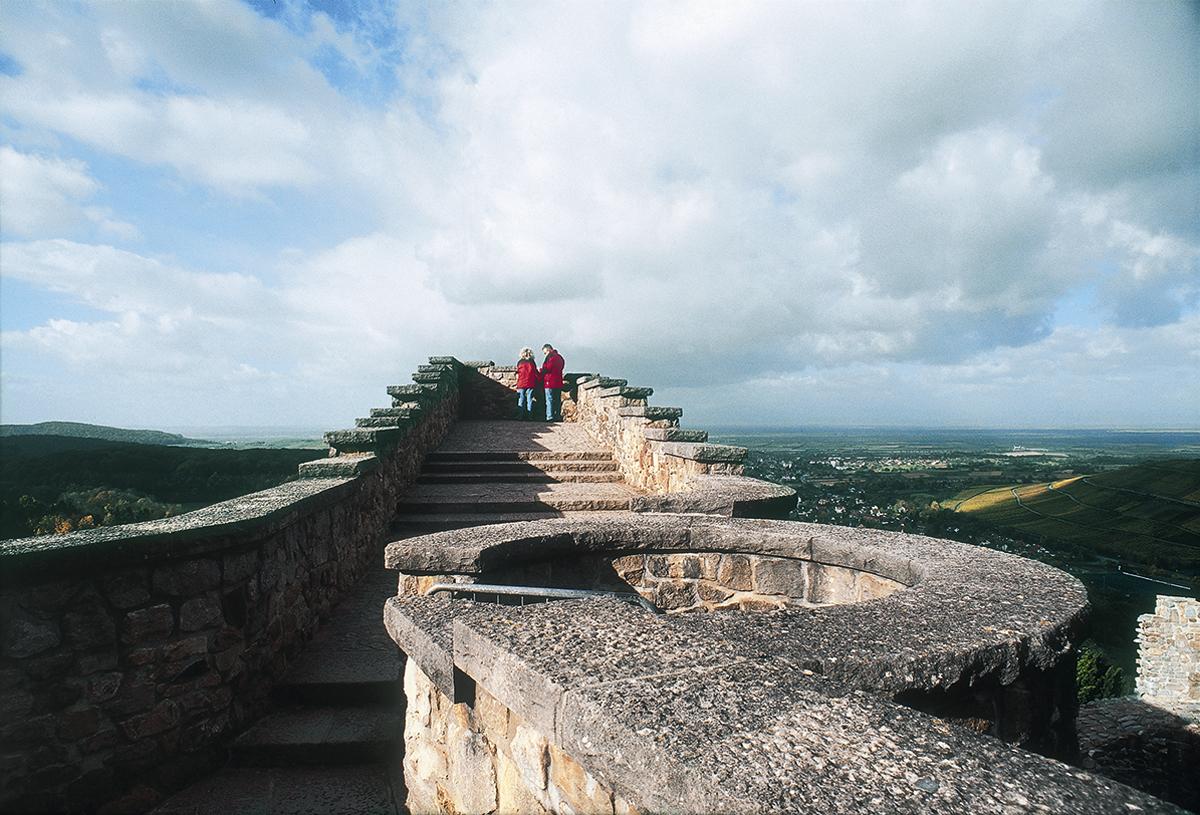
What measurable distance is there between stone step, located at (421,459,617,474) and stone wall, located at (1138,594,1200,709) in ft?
44.1

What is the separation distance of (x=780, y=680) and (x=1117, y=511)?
4081 centimetres

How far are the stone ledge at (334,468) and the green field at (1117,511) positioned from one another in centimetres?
3316

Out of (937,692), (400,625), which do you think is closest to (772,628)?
(937,692)

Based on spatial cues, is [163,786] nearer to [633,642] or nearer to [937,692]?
[633,642]

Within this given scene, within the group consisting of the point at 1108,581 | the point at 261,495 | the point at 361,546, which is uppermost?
the point at 261,495

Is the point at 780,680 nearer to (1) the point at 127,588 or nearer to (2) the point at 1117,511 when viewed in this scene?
(1) the point at 127,588

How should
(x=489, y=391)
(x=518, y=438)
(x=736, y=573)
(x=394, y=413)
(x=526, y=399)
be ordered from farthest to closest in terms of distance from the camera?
(x=489, y=391) → (x=526, y=399) → (x=518, y=438) → (x=394, y=413) → (x=736, y=573)

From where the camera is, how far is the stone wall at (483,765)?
167cm

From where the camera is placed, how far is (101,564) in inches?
112

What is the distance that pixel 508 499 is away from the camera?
25.3 ft

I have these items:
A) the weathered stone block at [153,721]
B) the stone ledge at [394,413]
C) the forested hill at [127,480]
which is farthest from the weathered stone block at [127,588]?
the forested hill at [127,480]

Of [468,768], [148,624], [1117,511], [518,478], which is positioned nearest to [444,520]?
[518,478]

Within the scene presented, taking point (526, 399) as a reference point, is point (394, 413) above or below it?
below

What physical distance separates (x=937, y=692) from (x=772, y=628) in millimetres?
522
